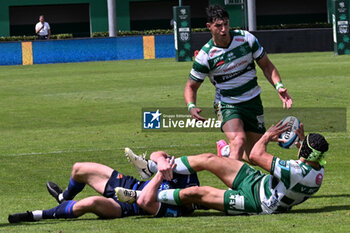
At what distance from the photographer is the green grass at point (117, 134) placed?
8805 millimetres

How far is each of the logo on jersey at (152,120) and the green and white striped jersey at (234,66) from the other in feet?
24.9

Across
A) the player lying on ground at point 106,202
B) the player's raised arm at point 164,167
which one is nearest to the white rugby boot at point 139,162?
A: the player lying on ground at point 106,202

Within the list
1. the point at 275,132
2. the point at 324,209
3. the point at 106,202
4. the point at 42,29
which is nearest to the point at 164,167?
the point at 106,202

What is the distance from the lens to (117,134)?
58.6 feet

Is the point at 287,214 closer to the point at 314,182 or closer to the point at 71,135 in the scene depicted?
the point at 314,182

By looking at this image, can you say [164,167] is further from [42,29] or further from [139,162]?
[42,29]

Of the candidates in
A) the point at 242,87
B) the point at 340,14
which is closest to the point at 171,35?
the point at 340,14

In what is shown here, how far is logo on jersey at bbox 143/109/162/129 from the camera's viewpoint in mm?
18766

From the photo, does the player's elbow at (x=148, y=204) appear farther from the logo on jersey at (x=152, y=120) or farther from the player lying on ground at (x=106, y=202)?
the logo on jersey at (x=152, y=120)

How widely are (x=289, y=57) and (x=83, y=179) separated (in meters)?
29.2

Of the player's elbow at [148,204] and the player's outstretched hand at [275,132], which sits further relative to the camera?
the player's outstretched hand at [275,132]

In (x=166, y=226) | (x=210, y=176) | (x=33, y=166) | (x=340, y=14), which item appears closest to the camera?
(x=166, y=226)

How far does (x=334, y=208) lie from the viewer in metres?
9.46

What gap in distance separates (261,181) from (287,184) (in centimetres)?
35
